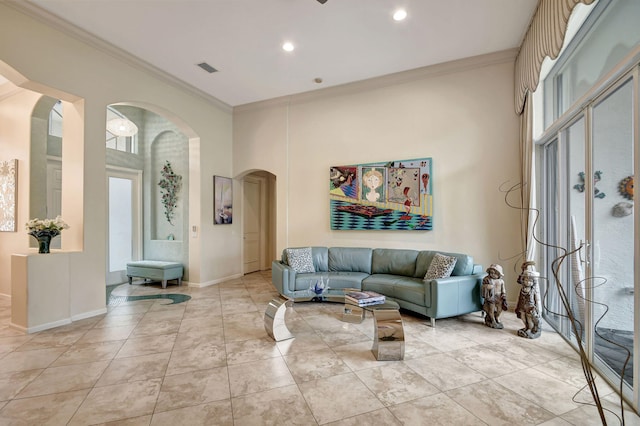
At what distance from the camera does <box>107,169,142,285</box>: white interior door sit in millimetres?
6113

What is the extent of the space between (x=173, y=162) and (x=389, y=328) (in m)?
5.62

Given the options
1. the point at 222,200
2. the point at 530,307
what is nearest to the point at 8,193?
the point at 222,200

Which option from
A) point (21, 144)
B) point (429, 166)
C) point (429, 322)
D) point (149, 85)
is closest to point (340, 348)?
point (429, 322)

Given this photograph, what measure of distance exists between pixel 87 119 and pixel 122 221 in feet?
9.29

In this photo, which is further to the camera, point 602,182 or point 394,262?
point 394,262

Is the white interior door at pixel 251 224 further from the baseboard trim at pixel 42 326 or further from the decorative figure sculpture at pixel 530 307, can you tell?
the decorative figure sculpture at pixel 530 307

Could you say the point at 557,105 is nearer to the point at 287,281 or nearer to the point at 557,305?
the point at 557,305

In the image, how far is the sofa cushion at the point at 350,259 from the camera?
16.9 feet

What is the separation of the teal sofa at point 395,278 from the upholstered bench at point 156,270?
215 centimetres

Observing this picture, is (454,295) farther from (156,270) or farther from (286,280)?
(156,270)

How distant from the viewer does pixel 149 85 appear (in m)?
4.95

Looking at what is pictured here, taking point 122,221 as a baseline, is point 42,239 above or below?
below

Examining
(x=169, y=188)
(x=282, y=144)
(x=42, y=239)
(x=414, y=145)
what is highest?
(x=282, y=144)

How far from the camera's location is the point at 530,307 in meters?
3.39
